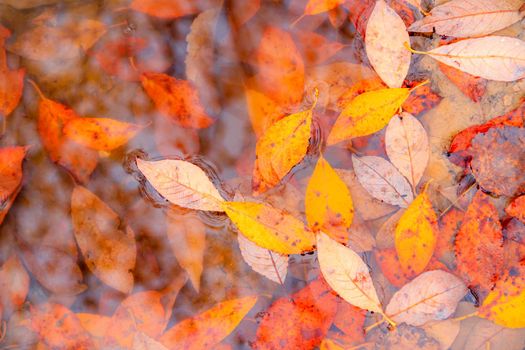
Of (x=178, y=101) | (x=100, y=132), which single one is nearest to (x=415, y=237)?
(x=178, y=101)

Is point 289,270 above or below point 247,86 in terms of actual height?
below

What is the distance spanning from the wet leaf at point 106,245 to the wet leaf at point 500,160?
32.9 inches

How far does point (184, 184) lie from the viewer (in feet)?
3.78

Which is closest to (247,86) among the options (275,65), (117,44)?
(275,65)

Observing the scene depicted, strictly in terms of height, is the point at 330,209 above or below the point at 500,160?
below

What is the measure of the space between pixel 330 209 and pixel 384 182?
0.14 metres

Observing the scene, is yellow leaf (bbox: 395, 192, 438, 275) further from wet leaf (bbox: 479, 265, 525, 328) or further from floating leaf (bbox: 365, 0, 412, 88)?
floating leaf (bbox: 365, 0, 412, 88)

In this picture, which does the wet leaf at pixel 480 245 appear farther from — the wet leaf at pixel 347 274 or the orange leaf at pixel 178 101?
the orange leaf at pixel 178 101

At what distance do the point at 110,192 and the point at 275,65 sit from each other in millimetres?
508

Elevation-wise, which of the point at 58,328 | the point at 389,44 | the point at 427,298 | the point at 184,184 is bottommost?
the point at 58,328

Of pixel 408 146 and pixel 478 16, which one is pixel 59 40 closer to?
pixel 408 146

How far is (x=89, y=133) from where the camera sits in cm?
121

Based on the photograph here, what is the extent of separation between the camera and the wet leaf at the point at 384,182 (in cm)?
114

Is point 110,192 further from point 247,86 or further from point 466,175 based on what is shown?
point 466,175
